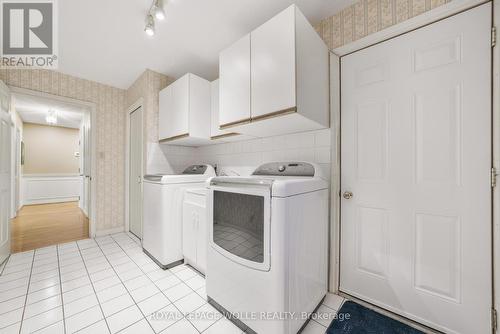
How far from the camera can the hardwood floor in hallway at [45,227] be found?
2.72m

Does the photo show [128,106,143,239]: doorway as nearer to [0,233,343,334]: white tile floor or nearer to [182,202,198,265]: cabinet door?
[0,233,343,334]: white tile floor

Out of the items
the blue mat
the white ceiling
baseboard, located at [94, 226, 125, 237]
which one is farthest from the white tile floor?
the white ceiling

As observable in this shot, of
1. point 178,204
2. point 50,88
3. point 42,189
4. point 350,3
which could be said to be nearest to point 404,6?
point 350,3

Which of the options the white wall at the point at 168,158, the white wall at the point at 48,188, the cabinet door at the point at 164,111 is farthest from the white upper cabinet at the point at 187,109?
the white wall at the point at 48,188

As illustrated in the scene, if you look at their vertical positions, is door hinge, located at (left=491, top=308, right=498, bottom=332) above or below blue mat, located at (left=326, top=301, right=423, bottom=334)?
above

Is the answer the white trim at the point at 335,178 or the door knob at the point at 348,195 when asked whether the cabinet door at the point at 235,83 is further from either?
the door knob at the point at 348,195

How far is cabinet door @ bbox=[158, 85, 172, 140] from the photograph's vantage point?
2465 millimetres

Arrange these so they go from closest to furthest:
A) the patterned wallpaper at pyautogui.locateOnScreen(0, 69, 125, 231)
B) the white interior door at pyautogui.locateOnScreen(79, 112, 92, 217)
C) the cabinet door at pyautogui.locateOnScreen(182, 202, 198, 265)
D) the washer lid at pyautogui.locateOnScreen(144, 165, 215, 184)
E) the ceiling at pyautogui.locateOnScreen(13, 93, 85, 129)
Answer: the cabinet door at pyautogui.locateOnScreen(182, 202, 198, 265)
the washer lid at pyautogui.locateOnScreen(144, 165, 215, 184)
the patterned wallpaper at pyautogui.locateOnScreen(0, 69, 125, 231)
the white interior door at pyautogui.locateOnScreen(79, 112, 92, 217)
the ceiling at pyautogui.locateOnScreen(13, 93, 85, 129)

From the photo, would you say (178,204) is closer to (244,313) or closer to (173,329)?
(173,329)

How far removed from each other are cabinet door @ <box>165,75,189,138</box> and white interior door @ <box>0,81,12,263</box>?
68.3 inches

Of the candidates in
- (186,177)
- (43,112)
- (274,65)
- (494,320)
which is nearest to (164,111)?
(186,177)

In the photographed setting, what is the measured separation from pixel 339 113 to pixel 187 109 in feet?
5.32

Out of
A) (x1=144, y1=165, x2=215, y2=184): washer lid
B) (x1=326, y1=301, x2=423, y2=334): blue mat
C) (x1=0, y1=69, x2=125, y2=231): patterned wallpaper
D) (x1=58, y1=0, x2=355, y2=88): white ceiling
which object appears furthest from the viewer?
(x1=0, y1=69, x2=125, y2=231): patterned wallpaper

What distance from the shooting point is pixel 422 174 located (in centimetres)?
128
